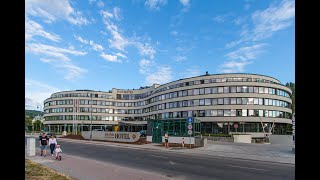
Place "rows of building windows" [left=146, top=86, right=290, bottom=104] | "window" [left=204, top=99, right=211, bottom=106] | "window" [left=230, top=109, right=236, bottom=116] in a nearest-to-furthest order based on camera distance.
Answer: "window" [left=230, top=109, right=236, bottom=116], "rows of building windows" [left=146, top=86, right=290, bottom=104], "window" [left=204, top=99, right=211, bottom=106]

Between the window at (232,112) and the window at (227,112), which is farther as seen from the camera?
the window at (227,112)

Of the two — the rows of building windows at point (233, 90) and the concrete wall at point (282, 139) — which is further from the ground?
the rows of building windows at point (233, 90)

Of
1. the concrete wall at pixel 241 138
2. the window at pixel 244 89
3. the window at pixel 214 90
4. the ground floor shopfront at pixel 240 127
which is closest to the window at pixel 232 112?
the ground floor shopfront at pixel 240 127

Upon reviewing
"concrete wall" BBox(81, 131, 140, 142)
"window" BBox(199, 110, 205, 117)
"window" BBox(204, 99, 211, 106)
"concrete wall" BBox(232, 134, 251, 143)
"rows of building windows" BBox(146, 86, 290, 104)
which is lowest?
"concrete wall" BBox(232, 134, 251, 143)

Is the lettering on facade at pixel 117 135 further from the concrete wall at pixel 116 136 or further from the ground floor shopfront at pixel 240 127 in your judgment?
the ground floor shopfront at pixel 240 127

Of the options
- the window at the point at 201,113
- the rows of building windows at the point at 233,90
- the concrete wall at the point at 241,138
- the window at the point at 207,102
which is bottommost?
the concrete wall at the point at 241,138

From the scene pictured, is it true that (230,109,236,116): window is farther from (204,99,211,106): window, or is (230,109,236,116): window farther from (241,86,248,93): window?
(204,99,211,106): window

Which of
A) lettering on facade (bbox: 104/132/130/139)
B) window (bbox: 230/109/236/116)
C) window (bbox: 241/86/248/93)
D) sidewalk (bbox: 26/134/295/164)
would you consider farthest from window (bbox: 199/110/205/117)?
sidewalk (bbox: 26/134/295/164)
